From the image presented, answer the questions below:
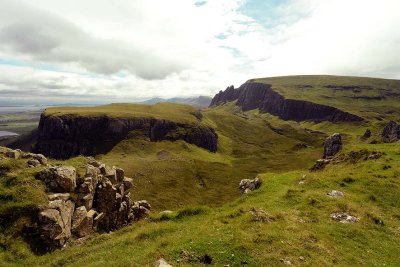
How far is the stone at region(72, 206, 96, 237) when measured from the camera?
98.5 ft

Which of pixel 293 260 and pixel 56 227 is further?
pixel 56 227

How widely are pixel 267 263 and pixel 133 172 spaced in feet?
444

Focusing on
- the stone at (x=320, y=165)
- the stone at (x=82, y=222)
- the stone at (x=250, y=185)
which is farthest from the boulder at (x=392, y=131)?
the stone at (x=82, y=222)

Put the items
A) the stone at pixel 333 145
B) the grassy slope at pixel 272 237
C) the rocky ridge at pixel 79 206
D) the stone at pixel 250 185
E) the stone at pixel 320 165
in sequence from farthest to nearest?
the stone at pixel 333 145
the stone at pixel 320 165
the stone at pixel 250 185
the rocky ridge at pixel 79 206
the grassy slope at pixel 272 237

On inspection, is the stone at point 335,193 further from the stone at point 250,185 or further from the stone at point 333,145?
the stone at point 333,145

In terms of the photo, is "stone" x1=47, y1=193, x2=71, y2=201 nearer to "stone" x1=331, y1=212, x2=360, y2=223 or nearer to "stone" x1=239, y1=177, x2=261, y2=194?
"stone" x1=239, y1=177, x2=261, y2=194

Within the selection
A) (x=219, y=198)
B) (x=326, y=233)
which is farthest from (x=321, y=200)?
(x=219, y=198)

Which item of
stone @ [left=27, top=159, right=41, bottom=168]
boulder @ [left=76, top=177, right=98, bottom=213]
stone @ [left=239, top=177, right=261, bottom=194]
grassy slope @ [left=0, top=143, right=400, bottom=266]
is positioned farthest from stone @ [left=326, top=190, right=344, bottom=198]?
stone @ [left=27, top=159, right=41, bottom=168]

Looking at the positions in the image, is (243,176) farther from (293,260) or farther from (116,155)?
(293,260)

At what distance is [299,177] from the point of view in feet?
149

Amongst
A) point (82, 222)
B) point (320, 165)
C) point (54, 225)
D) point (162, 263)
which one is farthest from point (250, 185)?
point (162, 263)

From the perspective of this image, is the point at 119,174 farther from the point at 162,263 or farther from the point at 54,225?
the point at 162,263

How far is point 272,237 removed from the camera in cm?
2348

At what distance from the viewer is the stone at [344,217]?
92.1ft
